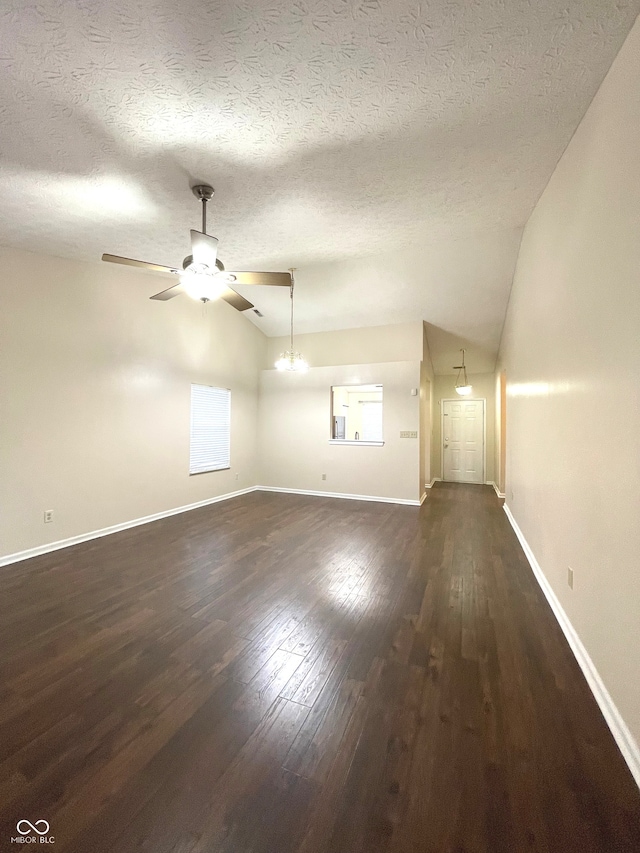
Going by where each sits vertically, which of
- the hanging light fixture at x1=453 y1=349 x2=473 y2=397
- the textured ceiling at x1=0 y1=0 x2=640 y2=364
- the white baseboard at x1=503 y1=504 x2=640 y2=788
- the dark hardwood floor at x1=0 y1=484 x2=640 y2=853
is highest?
the textured ceiling at x1=0 y1=0 x2=640 y2=364

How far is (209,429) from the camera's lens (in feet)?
19.2

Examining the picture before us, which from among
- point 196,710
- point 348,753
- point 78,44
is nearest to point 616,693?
point 348,753

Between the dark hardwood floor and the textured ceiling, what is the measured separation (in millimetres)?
2986

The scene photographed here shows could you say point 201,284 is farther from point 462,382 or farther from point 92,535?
point 462,382

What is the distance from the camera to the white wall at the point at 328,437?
588cm

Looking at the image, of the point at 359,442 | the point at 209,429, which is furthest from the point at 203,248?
the point at 359,442

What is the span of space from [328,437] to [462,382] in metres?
4.09

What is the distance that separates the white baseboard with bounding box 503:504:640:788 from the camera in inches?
52.1

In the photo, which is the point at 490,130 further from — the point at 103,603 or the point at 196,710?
the point at 103,603

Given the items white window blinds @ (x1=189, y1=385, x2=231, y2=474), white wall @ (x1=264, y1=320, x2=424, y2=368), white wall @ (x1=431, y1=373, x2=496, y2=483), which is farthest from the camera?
white wall @ (x1=431, y1=373, x2=496, y2=483)

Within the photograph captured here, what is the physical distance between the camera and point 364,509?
5.49 meters

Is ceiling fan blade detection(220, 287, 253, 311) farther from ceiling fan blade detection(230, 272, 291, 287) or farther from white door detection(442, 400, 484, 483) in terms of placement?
white door detection(442, 400, 484, 483)

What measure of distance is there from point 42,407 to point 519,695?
4.51m

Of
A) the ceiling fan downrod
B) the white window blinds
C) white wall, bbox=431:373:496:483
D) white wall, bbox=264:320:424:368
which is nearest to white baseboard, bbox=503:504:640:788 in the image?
the ceiling fan downrod
